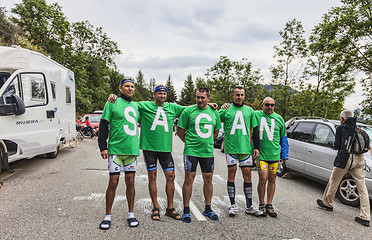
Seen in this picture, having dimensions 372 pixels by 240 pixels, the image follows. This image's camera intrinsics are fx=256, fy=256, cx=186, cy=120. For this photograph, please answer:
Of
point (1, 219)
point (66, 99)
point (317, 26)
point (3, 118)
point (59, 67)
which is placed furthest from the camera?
point (317, 26)

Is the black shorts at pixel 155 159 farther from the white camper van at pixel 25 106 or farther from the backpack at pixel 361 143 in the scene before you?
the white camper van at pixel 25 106

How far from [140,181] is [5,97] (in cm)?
364

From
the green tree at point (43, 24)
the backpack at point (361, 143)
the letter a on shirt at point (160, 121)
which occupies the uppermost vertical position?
the green tree at point (43, 24)

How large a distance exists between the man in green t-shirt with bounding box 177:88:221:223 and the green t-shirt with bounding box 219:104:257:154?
32 centimetres

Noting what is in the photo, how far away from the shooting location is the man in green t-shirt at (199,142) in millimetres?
3996

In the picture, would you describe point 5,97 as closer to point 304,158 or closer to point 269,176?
point 269,176

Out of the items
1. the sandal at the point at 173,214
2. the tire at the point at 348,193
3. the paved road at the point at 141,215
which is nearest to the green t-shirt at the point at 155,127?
the sandal at the point at 173,214

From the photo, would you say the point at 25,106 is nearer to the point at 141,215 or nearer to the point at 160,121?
the point at 160,121

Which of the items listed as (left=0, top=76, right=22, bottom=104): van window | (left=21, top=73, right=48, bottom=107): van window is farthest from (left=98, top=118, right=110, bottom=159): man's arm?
(left=21, top=73, right=48, bottom=107): van window

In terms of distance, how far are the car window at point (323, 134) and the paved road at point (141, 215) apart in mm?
1249

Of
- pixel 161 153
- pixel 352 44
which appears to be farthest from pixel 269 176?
pixel 352 44

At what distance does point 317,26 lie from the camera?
53.2 feet

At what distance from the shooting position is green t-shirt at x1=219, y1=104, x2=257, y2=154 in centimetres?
423

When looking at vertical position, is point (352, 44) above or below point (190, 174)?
above
